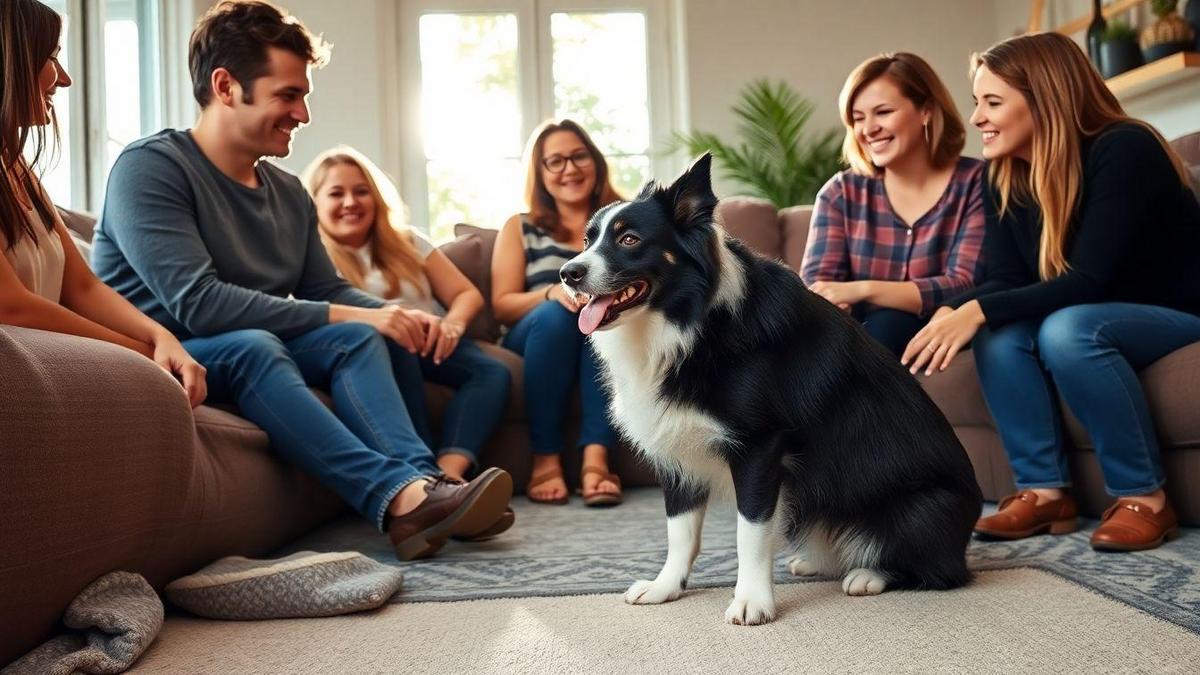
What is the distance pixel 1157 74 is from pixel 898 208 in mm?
2777

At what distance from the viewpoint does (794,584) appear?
1888 millimetres

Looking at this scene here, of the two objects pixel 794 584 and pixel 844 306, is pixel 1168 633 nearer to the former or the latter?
pixel 794 584

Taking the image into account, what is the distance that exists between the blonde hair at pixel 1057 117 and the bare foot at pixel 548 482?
148 cm

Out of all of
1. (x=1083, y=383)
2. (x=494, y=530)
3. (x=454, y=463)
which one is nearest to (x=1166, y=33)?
(x=1083, y=383)

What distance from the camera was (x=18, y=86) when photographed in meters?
1.53

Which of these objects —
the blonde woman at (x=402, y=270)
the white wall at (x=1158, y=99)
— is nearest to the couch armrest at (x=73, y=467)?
the blonde woman at (x=402, y=270)

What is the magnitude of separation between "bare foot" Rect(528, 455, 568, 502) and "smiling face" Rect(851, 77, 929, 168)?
1.29m

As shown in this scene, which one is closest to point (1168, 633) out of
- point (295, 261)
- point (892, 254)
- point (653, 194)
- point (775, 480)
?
point (775, 480)

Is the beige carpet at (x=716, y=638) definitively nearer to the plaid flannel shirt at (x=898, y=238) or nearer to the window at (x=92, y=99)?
the plaid flannel shirt at (x=898, y=238)

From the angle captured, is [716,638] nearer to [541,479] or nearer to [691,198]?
[691,198]

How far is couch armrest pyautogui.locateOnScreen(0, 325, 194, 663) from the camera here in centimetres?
126

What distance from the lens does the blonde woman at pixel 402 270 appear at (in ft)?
10.2

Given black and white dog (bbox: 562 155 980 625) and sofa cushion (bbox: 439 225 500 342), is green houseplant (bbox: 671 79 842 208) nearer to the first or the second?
sofa cushion (bbox: 439 225 500 342)

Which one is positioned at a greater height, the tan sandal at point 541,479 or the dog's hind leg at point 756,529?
the dog's hind leg at point 756,529
